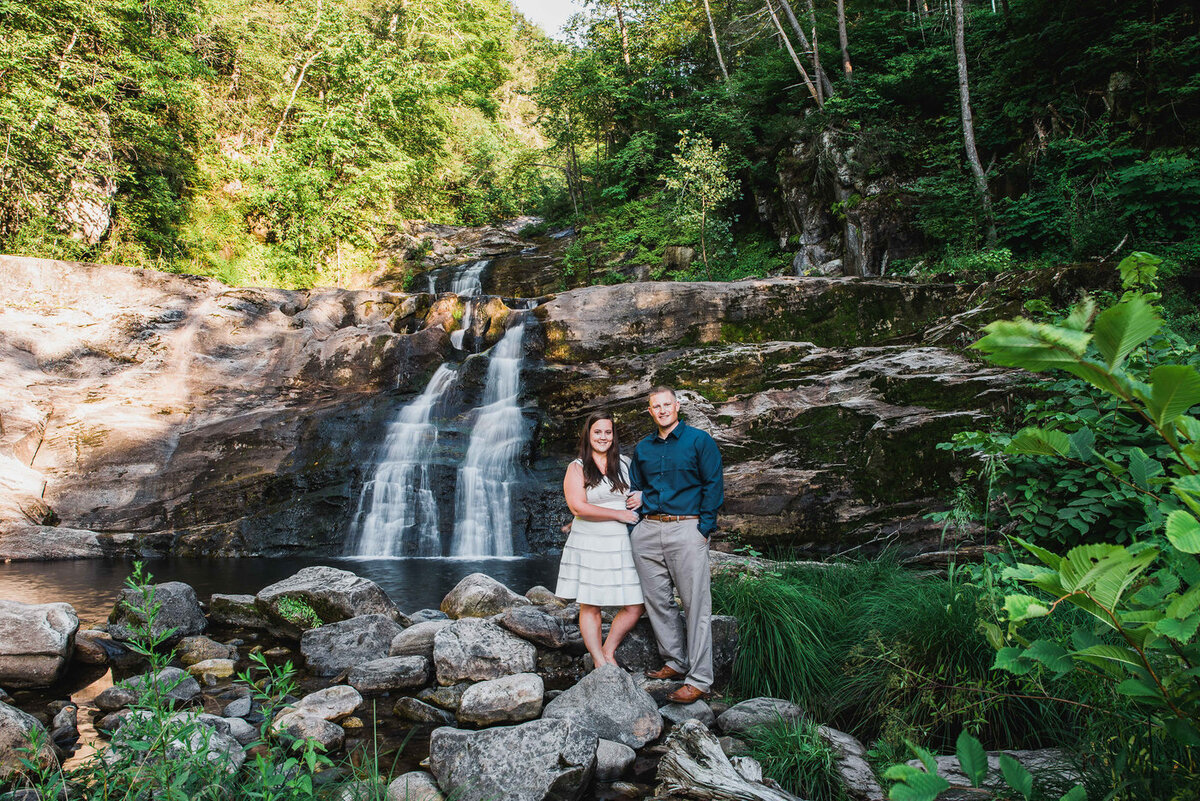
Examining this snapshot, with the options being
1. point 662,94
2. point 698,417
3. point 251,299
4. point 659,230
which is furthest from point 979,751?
point 662,94

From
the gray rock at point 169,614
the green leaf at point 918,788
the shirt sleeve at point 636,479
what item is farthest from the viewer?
the gray rock at point 169,614

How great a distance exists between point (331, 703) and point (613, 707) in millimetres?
1910

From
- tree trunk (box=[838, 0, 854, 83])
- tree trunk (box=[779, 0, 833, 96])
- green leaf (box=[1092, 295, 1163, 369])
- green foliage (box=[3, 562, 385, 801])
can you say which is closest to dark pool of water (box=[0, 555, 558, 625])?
green foliage (box=[3, 562, 385, 801])

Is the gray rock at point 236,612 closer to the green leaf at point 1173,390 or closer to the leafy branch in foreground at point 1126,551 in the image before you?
the leafy branch in foreground at point 1126,551

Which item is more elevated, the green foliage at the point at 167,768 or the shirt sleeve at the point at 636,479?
the shirt sleeve at the point at 636,479

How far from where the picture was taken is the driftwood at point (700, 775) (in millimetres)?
2672

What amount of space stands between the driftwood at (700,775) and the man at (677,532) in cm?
91

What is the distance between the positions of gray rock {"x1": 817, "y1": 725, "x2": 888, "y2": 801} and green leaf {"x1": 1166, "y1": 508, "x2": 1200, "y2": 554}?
2470 mm

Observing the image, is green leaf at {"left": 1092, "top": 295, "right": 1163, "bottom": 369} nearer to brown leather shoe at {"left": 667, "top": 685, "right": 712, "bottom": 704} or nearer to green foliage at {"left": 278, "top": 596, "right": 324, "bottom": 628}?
brown leather shoe at {"left": 667, "top": 685, "right": 712, "bottom": 704}

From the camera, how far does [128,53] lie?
54.4 ft

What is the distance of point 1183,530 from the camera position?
99cm

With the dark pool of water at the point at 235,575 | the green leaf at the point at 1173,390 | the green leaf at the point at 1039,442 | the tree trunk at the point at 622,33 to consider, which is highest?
the tree trunk at the point at 622,33

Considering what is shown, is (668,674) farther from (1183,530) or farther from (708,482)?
(1183,530)

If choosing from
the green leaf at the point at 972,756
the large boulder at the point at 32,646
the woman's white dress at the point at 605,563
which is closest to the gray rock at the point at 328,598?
the large boulder at the point at 32,646
